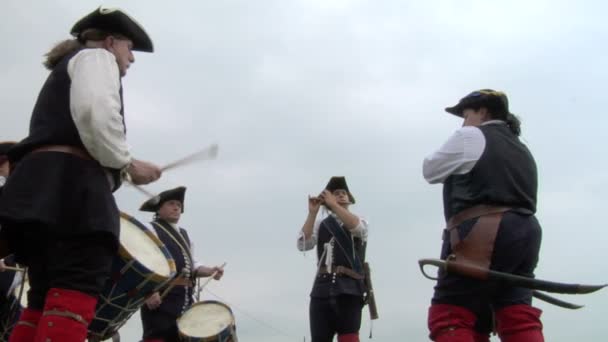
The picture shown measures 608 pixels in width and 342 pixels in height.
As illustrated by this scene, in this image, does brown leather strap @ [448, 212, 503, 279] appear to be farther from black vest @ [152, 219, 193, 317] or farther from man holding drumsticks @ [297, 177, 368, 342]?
black vest @ [152, 219, 193, 317]

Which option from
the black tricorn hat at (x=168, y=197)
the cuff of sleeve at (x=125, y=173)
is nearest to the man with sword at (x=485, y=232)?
the cuff of sleeve at (x=125, y=173)

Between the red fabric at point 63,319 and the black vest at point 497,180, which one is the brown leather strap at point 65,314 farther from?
the black vest at point 497,180

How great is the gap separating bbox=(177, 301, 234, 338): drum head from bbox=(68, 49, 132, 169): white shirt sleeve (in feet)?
10.2

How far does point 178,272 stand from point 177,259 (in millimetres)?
262

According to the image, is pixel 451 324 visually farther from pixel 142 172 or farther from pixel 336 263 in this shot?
pixel 336 263

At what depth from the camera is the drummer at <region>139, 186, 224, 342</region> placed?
615 cm

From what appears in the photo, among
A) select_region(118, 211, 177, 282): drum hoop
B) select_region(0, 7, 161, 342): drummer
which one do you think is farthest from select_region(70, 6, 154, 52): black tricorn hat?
select_region(118, 211, 177, 282): drum hoop

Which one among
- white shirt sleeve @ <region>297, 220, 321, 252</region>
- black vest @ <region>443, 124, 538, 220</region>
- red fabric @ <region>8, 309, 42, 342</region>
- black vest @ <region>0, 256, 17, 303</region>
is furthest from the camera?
white shirt sleeve @ <region>297, 220, 321, 252</region>

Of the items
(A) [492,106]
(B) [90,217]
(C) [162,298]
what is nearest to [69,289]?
(B) [90,217]

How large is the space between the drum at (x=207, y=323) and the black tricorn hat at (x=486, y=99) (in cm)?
289

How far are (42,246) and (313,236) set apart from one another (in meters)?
4.22

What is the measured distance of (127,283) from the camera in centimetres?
366

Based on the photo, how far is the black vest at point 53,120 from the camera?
303 cm

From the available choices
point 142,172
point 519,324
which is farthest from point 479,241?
point 142,172
